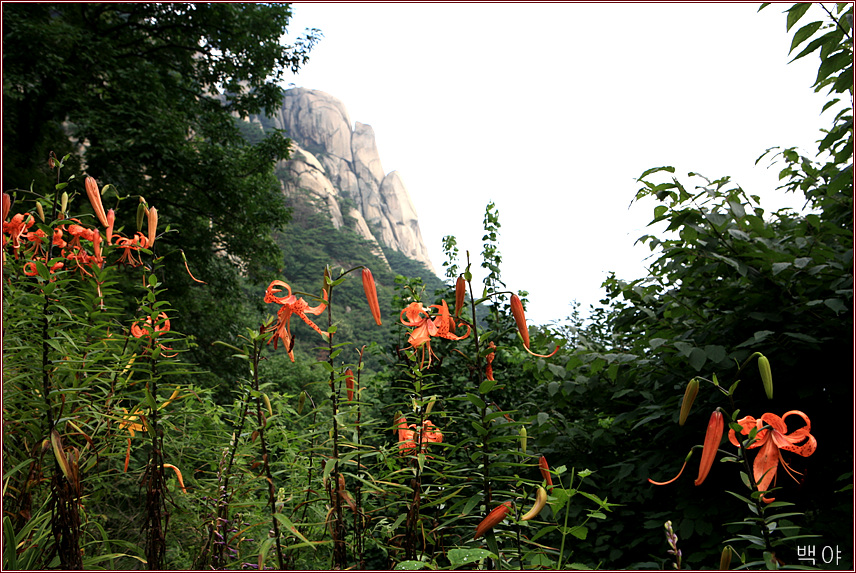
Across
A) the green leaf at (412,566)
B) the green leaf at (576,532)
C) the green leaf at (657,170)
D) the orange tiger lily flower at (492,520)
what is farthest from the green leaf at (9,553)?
the green leaf at (657,170)

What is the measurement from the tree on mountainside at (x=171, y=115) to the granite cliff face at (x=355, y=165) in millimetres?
36881

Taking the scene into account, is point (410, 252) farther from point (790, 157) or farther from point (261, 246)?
point (790, 157)

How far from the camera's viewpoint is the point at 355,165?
50.8m

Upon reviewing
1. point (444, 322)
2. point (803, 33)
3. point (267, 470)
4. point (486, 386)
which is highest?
point (803, 33)

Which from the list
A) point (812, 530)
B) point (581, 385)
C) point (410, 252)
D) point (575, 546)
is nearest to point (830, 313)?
point (812, 530)

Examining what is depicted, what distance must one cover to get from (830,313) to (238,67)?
704 centimetres

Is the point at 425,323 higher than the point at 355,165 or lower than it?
lower

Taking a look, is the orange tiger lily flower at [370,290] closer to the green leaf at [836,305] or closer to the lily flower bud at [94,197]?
the lily flower bud at [94,197]

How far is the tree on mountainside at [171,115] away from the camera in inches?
185

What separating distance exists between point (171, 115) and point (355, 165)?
154ft

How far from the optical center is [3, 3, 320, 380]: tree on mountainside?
471cm

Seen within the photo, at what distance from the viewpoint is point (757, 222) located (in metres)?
1.33

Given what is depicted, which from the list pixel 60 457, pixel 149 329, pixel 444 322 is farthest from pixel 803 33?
pixel 60 457

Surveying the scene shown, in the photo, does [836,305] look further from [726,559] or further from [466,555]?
[466,555]
